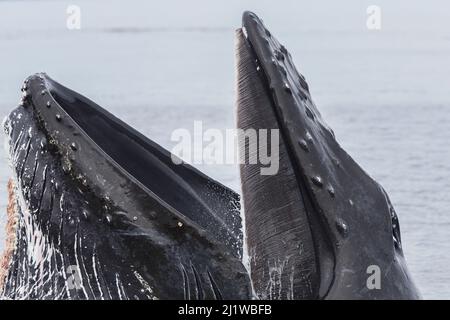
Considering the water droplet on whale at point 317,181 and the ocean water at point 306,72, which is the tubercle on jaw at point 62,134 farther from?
the ocean water at point 306,72

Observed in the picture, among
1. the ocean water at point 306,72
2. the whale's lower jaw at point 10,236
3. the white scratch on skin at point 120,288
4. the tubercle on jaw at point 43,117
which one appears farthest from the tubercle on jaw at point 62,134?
the ocean water at point 306,72

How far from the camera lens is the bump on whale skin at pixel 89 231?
4.13 meters

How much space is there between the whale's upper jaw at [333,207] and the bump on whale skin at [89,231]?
0.32 metres

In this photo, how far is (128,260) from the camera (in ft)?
13.6

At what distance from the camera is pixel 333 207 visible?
430cm

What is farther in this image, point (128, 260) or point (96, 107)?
point (96, 107)

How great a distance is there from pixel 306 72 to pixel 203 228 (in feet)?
36.5

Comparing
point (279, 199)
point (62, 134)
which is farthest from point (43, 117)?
point (279, 199)

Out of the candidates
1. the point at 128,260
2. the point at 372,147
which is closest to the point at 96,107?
the point at 128,260

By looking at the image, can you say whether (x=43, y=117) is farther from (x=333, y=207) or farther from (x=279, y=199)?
(x=333, y=207)

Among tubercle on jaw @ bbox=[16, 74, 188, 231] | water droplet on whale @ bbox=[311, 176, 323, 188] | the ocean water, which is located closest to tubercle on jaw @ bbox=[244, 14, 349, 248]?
water droplet on whale @ bbox=[311, 176, 323, 188]
